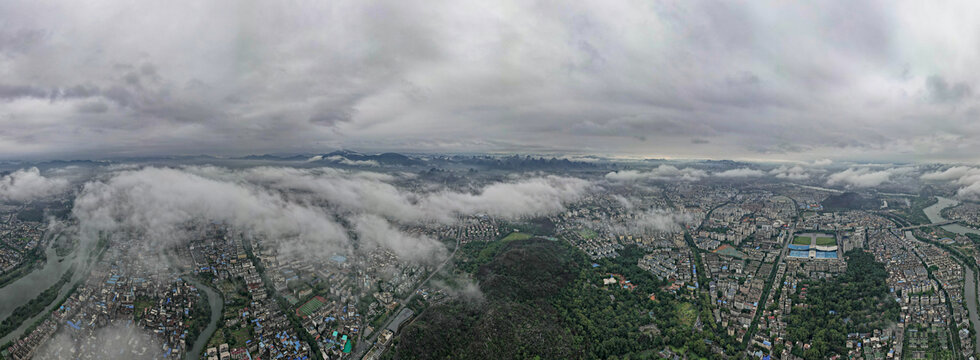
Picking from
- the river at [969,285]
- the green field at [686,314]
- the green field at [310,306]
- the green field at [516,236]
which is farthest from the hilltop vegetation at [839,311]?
the green field at [310,306]

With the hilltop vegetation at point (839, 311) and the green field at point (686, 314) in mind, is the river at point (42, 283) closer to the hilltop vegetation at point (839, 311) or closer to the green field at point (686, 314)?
the green field at point (686, 314)

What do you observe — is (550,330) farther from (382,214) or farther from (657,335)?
(382,214)

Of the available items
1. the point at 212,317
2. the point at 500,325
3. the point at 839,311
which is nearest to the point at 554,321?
the point at 500,325

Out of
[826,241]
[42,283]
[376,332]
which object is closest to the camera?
[376,332]

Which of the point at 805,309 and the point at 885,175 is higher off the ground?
the point at 885,175

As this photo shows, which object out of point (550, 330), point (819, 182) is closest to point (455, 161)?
point (819, 182)

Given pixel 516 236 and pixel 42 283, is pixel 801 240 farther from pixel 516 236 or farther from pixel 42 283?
pixel 42 283
